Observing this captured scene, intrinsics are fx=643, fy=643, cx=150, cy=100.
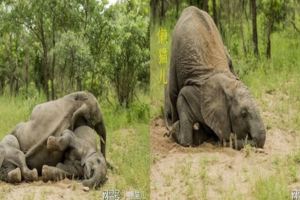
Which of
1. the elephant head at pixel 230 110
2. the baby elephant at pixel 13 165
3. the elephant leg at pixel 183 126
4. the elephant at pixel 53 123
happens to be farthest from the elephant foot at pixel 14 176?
the elephant head at pixel 230 110

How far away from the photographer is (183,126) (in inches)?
98.5

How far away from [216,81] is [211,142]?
24 centimetres

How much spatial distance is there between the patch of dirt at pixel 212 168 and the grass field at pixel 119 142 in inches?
2.5

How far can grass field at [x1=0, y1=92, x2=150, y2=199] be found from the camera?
2307 mm

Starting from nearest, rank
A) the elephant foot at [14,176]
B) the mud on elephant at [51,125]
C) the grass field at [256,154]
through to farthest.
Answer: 1. the grass field at [256,154]
2. the elephant foot at [14,176]
3. the mud on elephant at [51,125]

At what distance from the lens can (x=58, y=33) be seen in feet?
8.38

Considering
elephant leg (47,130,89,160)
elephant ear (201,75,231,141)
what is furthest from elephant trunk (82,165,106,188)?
elephant ear (201,75,231,141)

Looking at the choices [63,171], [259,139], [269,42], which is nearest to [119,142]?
[63,171]

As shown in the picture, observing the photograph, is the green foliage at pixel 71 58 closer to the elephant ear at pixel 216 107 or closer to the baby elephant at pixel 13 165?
the baby elephant at pixel 13 165

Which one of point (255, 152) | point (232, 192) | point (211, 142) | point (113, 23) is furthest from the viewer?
point (113, 23)

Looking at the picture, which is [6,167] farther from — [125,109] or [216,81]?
[216,81]

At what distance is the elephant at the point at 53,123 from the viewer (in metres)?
2.42

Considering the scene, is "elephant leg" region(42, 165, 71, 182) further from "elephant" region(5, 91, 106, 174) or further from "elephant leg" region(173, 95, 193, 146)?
"elephant leg" region(173, 95, 193, 146)

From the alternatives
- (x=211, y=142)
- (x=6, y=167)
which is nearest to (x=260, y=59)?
(x=211, y=142)
